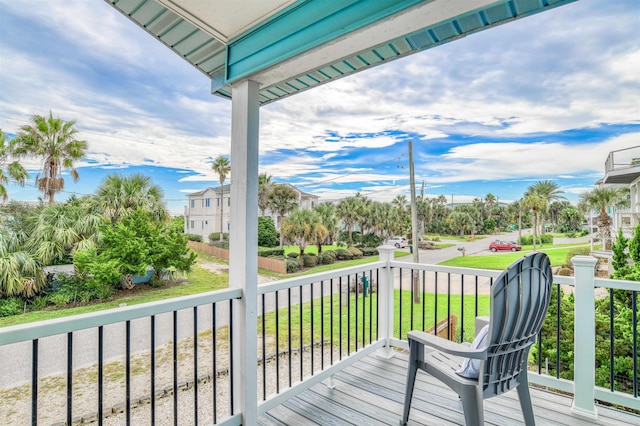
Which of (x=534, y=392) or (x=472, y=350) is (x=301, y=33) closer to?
(x=472, y=350)

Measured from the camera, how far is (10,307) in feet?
Result: 4.87

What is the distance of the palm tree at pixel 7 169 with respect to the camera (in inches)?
59.3

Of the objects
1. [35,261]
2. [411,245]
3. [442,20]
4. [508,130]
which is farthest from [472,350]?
[508,130]

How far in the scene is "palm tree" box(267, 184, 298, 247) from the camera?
356 centimetres

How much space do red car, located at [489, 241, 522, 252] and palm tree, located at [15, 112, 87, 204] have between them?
480cm

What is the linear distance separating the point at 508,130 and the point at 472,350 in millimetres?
6404

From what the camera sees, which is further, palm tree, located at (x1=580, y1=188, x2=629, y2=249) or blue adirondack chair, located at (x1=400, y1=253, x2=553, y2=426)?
palm tree, located at (x1=580, y1=188, x2=629, y2=249)

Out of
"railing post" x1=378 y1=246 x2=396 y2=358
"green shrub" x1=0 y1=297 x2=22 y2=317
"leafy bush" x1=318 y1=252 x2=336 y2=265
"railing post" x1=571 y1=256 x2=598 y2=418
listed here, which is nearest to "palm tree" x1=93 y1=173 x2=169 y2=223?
"green shrub" x1=0 y1=297 x2=22 y2=317

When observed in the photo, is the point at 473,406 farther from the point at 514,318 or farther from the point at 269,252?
the point at 269,252

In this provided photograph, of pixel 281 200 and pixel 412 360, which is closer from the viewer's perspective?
pixel 412 360

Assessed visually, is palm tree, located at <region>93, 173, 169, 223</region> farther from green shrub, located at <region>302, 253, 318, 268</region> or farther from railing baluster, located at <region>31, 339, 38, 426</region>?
green shrub, located at <region>302, 253, 318, 268</region>

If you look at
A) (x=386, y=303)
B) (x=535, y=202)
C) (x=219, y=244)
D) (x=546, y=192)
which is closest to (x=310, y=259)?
(x=386, y=303)

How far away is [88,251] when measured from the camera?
170 cm

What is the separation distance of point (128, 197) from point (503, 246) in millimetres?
4749
